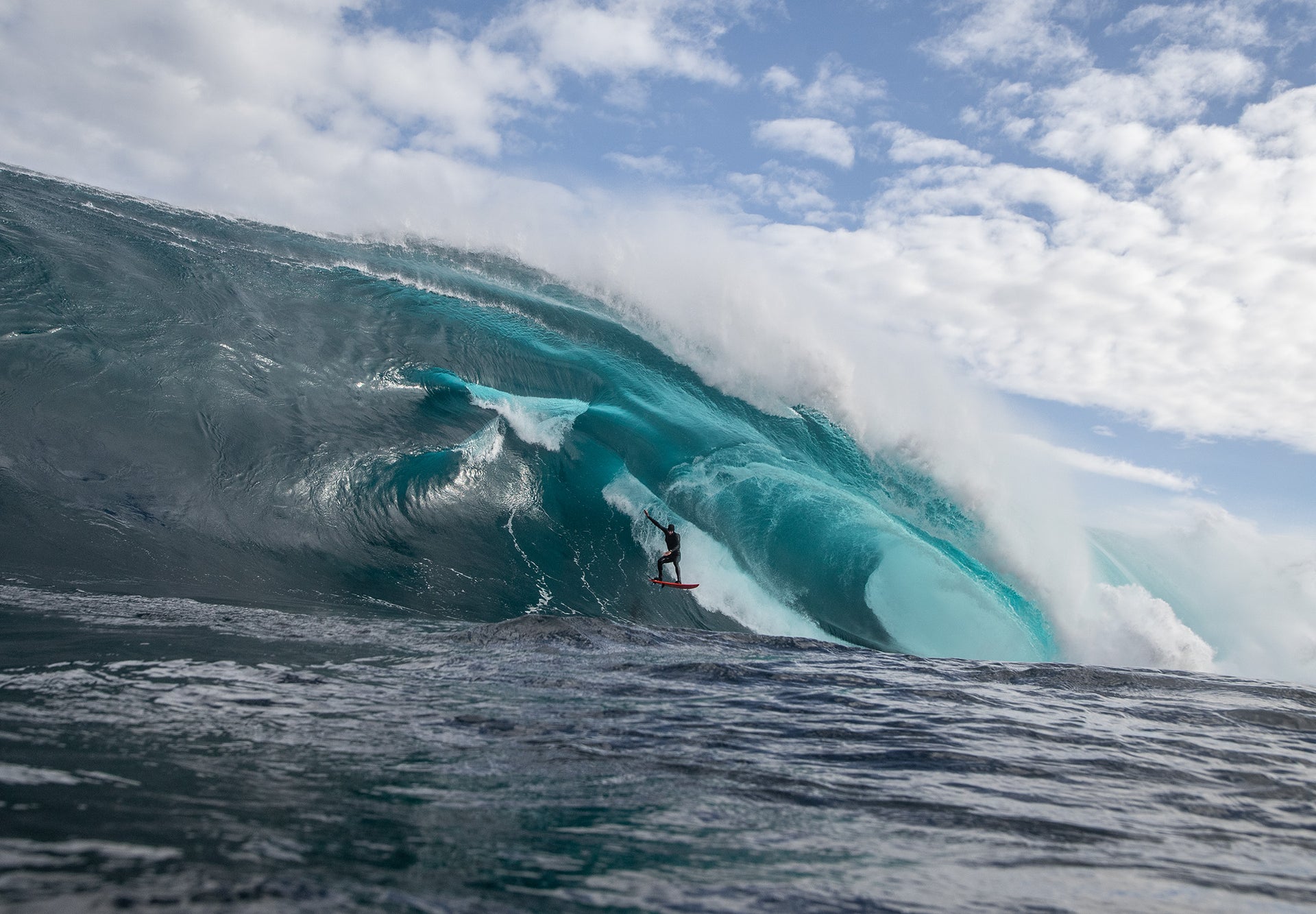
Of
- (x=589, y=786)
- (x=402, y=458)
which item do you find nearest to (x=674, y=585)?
(x=402, y=458)

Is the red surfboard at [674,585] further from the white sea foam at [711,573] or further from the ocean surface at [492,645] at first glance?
the white sea foam at [711,573]

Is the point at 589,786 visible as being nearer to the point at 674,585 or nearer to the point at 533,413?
the point at 674,585

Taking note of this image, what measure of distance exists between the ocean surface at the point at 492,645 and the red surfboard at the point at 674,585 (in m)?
0.20

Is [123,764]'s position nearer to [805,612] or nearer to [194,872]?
[194,872]

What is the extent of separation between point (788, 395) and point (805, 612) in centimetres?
540

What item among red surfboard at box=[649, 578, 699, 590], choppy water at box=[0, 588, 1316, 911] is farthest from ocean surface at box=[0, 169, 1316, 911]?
red surfboard at box=[649, 578, 699, 590]

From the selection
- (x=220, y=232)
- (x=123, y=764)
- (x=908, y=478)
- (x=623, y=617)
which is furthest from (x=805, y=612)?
(x=220, y=232)

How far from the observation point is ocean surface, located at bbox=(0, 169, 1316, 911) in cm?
250

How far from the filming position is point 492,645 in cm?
→ 720

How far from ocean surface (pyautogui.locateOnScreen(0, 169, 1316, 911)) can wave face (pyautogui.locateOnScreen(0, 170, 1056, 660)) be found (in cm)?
7

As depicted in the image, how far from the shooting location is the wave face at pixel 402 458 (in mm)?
9227

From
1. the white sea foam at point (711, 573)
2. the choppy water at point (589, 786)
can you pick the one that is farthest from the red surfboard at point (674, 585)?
the choppy water at point (589, 786)

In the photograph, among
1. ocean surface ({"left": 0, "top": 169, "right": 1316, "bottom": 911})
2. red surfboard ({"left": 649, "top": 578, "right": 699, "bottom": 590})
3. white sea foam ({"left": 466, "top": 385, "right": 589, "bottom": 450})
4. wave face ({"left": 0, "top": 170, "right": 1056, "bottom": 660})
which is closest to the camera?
ocean surface ({"left": 0, "top": 169, "right": 1316, "bottom": 911})

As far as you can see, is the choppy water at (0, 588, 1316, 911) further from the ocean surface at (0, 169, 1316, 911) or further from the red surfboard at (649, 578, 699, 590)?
the red surfboard at (649, 578, 699, 590)
